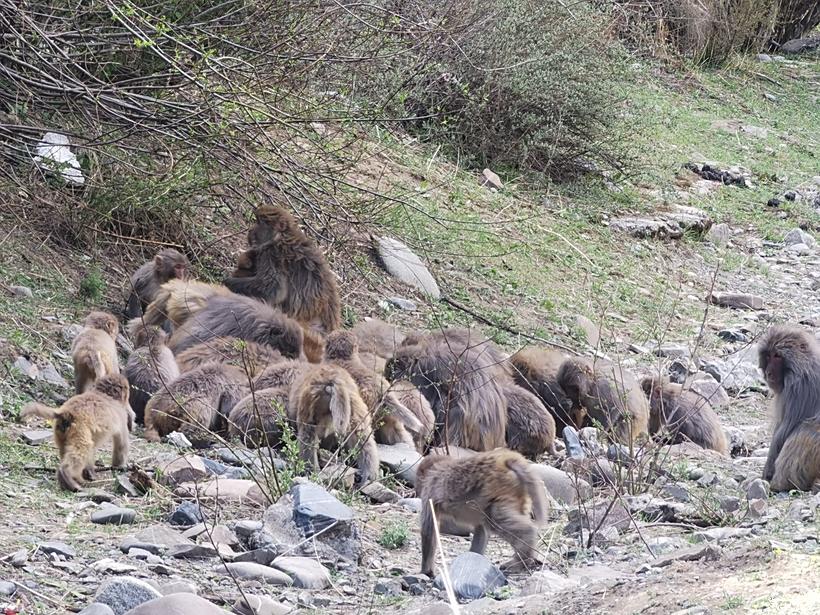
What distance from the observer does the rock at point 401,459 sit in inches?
278

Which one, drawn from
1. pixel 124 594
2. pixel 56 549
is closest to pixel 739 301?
pixel 56 549

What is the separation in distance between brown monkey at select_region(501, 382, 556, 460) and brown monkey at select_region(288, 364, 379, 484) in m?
1.50

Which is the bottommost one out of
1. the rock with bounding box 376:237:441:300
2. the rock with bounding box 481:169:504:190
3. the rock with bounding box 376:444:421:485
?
the rock with bounding box 376:237:441:300

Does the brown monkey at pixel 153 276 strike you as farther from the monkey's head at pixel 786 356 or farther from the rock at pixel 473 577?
the rock at pixel 473 577

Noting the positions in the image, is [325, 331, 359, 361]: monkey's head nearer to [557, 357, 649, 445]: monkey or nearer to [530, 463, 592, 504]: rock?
[530, 463, 592, 504]: rock

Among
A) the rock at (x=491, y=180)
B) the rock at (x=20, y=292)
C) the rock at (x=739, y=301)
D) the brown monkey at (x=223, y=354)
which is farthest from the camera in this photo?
the rock at (x=491, y=180)

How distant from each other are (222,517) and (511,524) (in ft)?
4.51

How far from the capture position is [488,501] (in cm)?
551

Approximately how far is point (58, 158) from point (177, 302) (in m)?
1.66

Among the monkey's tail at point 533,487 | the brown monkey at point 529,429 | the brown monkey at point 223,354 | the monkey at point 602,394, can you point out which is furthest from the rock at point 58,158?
the monkey's tail at point 533,487

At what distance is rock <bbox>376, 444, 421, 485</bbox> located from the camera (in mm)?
7051

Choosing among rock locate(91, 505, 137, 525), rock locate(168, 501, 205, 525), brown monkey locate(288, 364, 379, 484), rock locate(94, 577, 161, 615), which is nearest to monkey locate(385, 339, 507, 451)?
Answer: brown monkey locate(288, 364, 379, 484)

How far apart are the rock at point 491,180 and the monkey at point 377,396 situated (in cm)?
598

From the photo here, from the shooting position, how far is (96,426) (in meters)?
6.35
